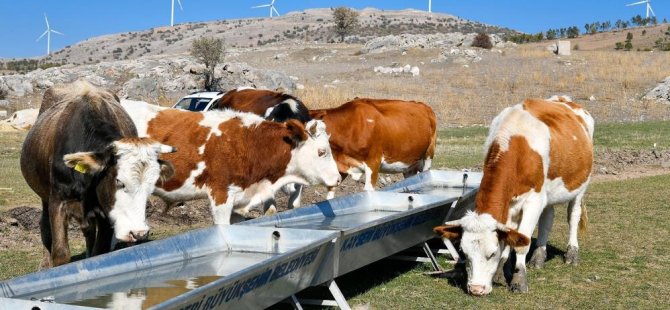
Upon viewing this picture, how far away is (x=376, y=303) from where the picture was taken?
28.5ft

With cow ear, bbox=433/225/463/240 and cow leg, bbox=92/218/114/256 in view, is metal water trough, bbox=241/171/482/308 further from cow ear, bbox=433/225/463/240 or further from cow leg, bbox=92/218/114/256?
cow leg, bbox=92/218/114/256

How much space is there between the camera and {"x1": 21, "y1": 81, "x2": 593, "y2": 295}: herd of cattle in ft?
25.4

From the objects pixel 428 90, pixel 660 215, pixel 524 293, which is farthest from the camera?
pixel 428 90

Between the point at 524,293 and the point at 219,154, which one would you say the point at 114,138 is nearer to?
the point at 219,154

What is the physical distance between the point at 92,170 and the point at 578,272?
5.95 metres

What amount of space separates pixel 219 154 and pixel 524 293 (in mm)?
3798

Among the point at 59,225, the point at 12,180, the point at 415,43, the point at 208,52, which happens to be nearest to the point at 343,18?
the point at 415,43

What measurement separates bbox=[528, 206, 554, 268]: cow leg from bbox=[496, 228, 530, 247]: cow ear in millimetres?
2022

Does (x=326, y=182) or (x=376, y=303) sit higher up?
(x=326, y=182)

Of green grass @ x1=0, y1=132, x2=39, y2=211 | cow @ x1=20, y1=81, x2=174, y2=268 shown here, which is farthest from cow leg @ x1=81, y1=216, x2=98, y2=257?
green grass @ x1=0, y1=132, x2=39, y2=211

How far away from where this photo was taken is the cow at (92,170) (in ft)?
24.8

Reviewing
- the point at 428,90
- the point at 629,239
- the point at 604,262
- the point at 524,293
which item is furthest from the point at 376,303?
the point at 428,90

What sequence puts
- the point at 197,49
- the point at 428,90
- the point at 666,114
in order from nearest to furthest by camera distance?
the point at 666,114 → the point at 428,90 → the point at 197,49

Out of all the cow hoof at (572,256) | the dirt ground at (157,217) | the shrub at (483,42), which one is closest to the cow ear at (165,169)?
the dirt ground at (157,217)
